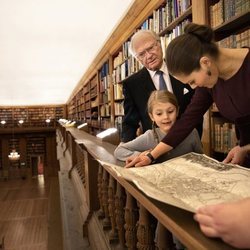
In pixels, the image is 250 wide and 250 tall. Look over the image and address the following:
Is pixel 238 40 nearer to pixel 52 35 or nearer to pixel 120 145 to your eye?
pixel 120 145

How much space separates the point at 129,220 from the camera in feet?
3.80

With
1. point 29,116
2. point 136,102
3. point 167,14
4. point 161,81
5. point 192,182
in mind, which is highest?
point 167,14

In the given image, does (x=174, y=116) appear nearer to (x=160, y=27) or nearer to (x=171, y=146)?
(x=171, y=146)

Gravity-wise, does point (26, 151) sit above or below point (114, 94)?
below

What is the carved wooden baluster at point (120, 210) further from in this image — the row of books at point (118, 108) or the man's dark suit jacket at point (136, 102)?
the row of books at point (118, 108)

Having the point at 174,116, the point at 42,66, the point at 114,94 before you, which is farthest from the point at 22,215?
the point at 174,116

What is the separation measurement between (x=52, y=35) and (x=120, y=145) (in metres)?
4.33

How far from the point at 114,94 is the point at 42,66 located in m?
3.86

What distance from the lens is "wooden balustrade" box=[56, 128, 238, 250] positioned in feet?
1.69

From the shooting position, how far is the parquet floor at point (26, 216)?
19.7 ft

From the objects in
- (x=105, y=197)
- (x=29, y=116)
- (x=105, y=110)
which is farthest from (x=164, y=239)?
(x=29, y=116)

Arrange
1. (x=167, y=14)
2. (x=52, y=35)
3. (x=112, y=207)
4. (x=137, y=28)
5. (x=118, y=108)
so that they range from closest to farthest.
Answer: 1. (x=112, y=207)
2. (x=167, y=14)
3. (x=137, y=28)
4. (x=118, y=108)
5. (x=52, y=35)

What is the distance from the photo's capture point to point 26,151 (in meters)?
14.4

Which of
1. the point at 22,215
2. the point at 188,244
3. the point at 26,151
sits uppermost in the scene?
the point at 188,244
